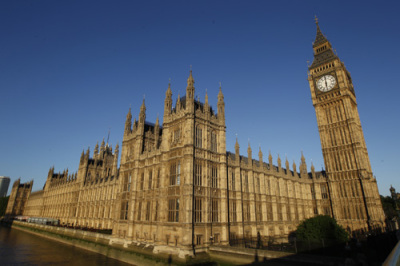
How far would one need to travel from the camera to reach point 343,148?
198ft

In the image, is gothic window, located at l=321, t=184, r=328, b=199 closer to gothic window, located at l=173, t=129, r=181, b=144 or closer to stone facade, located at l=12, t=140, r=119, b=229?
gothic window, located at l=173, t=129, r=181, b=144

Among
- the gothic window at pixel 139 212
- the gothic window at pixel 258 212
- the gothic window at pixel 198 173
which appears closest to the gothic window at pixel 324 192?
the gothic window at pixel 258 212

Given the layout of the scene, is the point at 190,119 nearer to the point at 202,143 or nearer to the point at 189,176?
the point at 202,143

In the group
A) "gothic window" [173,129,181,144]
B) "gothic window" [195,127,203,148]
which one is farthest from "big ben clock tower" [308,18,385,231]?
"gothic window" [173,129,181,144]

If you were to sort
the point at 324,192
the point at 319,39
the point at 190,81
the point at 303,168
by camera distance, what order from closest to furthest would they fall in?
the point at 190,81 → the point at 324,192 → the point at 303,168 → the point at 319,39

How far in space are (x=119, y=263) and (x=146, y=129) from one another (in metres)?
24.4

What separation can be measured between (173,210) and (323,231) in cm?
2232

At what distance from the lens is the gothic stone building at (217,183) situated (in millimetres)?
34344

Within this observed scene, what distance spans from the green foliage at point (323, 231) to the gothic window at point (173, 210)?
19.7 m

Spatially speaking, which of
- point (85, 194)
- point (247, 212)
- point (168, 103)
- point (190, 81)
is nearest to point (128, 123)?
point (168, 103)

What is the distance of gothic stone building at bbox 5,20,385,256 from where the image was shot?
1352 inches

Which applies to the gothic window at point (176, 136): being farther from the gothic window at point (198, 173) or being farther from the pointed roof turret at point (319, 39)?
the pointed roof turret at point (319, 39)

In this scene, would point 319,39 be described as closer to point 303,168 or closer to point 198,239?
point 303,168

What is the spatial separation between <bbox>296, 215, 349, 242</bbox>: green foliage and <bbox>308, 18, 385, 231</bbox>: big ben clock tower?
909 inches
